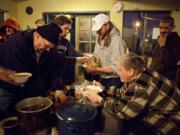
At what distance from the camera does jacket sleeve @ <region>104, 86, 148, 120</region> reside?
1450 millimetres

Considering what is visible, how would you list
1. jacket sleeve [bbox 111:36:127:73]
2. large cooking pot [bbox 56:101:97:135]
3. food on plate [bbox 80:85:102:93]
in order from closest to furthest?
large cooking pot [bbox 56:101:97:135]
food on plate [bbox 80:85:102:93]
jacket sleeve [bbox 111:36:127:73]

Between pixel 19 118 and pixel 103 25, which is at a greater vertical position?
pixel 103 25

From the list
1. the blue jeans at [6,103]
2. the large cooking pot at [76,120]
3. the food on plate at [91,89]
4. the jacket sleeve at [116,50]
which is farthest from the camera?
the jacket sleeve at [116,50]

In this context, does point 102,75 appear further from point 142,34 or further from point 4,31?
point 142,34

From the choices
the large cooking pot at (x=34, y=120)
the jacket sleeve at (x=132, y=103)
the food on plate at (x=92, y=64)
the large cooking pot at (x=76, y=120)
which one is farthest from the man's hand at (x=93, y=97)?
the food on plate at (x=92, y=64)

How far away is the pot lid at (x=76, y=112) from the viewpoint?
122 cm

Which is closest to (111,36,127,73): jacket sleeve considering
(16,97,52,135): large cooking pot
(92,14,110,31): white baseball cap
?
(92,14,110,31): white baseball cap

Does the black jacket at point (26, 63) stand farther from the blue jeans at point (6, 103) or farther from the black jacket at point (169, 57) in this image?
the black jacket at point (169, 57)

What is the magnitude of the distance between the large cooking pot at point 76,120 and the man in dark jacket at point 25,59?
526mm

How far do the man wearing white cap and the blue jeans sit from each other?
102cm

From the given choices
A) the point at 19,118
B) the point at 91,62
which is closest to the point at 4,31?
the point at 91,62

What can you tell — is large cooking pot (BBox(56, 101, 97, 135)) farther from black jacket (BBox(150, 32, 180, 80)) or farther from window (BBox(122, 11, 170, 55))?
window (BBox(122, 11, 170, 55))

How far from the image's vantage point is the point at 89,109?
1.33 metres

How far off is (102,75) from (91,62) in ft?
0.80
